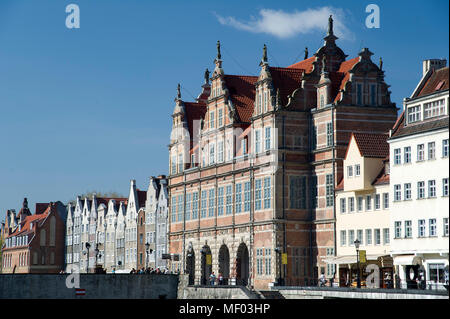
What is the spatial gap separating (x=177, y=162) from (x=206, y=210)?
28.5 feet

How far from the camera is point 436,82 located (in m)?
68.3

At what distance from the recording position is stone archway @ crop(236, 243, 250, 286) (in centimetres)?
8666

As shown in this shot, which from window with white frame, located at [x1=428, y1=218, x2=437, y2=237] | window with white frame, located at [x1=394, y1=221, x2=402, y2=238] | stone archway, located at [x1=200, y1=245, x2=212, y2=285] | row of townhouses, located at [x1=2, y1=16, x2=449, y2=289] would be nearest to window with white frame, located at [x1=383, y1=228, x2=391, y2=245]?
row of townhouses, located at [x1=2, y1=16, x2=449, y2=289]

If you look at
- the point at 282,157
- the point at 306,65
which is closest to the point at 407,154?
the point at 282,157

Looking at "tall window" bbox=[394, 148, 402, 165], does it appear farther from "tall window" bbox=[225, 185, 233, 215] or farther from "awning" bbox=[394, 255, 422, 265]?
"tall window" bbox=[225, 185, 233, 215]

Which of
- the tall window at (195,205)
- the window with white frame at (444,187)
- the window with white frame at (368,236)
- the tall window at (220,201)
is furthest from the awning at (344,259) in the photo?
the tall window at (195,205)

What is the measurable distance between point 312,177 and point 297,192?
1.57 metres

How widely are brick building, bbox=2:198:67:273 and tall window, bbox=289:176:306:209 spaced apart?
72.7m

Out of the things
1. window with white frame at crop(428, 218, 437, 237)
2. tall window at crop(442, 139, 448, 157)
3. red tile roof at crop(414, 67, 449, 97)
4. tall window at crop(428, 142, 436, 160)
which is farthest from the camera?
red tile roof at crop(414, 67, 449, 97)

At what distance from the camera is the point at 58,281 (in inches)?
3332

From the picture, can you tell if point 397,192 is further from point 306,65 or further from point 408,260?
point 306,65
